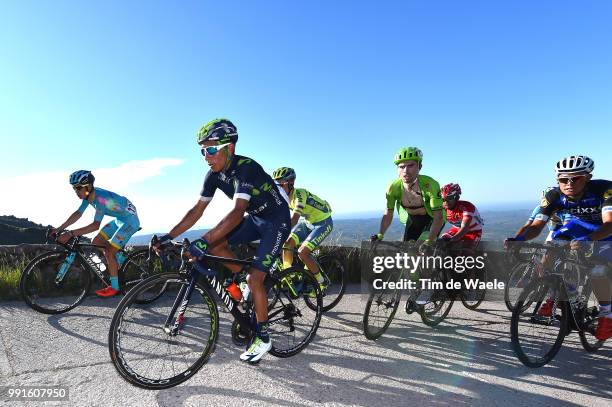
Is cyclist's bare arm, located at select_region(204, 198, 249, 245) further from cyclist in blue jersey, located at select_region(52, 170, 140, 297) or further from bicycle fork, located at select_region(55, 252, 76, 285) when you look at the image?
bicycle fork, located at select_region(55, 252, 76, 285)

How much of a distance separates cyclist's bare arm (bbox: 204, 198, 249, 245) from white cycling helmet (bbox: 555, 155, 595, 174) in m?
3.85

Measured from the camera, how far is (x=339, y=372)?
364cm

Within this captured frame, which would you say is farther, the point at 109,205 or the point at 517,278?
the point at 517,278

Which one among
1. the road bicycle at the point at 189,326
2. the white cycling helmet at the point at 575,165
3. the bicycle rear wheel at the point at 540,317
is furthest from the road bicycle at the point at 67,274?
the white cycling helmet at the point at 575,165

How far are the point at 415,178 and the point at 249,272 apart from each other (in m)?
3.20

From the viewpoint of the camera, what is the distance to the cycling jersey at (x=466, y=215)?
6977mm

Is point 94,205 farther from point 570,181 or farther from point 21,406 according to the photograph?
point 570,181

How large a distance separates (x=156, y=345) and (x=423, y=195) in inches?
165

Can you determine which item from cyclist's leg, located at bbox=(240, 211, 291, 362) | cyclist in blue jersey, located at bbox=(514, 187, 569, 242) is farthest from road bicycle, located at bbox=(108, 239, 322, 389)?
cyclist in blue jersey, located at bbox=(514, 187, 569, 242)

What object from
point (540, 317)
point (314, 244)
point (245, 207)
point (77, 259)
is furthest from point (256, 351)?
point (77, 259)

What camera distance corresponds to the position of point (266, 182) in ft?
12.8

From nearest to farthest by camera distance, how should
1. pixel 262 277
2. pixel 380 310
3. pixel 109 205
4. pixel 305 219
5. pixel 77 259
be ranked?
pixel 262 277, pixel 380 310, pixel 77 259, pixel 109 205, pixel 305 219

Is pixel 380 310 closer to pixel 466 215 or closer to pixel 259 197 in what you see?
pixel 259 197

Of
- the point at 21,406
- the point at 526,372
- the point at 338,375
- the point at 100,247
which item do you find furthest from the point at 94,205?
the point at 526,372
